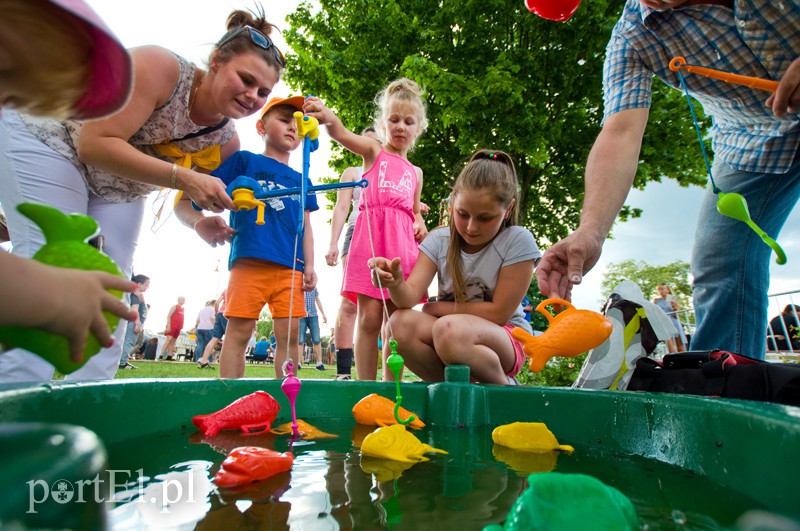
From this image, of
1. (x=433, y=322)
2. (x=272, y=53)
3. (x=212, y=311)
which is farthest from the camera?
(x=212, y=311)

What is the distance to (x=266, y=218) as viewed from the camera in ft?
8.66

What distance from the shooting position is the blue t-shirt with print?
257 centimetres

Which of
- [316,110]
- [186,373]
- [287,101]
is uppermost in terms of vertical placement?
[287,101]

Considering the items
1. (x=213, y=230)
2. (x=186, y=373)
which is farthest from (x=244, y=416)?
(x=186, y=373)

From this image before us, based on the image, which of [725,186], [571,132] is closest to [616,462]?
[725,186]

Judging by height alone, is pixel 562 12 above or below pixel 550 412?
above

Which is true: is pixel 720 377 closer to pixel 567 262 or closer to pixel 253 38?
pixel 567 262

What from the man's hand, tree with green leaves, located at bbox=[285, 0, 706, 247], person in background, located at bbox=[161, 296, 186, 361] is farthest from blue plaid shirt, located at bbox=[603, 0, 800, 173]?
person in background, located at bbox=[161, 296, 186, 361]

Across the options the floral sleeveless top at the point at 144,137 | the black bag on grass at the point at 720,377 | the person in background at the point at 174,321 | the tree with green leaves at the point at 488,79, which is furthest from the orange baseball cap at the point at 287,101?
the person in background at the point at 174,321

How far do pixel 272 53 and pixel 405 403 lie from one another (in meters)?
1.50

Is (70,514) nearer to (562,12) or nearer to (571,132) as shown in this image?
(562,12)

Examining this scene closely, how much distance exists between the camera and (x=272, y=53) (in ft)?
6.60

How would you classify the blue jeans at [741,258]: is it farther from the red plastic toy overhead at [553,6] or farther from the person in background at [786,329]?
the person in background at [786,329]

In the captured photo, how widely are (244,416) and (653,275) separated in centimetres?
3347
